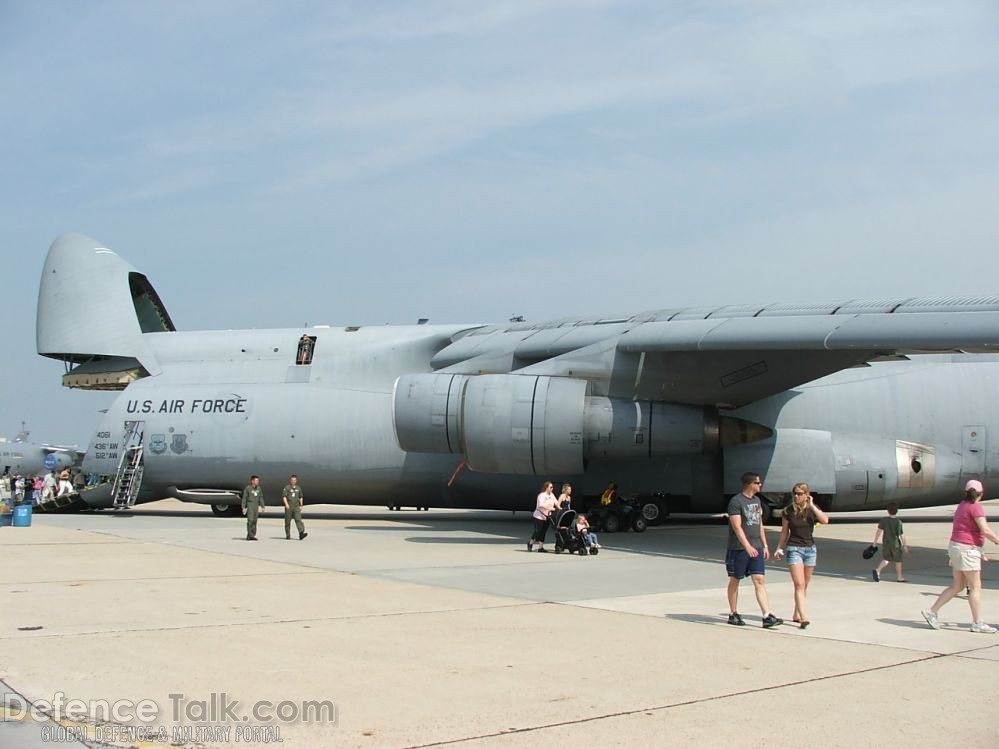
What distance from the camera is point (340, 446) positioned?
23.5 metres

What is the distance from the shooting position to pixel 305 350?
81.5ft

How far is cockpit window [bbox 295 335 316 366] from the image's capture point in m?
24.7

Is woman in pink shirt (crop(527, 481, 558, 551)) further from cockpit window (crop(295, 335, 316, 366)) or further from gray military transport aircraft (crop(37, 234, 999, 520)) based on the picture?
cockpit window (crop(295, 335, 316, 366))

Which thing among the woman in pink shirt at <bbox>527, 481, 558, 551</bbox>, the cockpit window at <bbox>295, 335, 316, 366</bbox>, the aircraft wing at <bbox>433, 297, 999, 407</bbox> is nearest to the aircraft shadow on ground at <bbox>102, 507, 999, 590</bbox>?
the woman in pink shirt at <bbox>527, 481, 558, 551</bbox>

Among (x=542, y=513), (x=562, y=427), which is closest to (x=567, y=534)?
(x=542, y=513)

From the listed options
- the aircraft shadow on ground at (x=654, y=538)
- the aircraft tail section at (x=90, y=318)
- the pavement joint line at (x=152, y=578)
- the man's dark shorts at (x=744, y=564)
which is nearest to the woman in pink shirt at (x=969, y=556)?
the man's dark shorts at (x=744, y=564)

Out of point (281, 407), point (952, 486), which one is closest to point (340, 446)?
point (281, 407)

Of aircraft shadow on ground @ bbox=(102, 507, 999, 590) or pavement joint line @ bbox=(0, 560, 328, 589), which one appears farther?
aircraft shadow on ground @ bbox=(102, 507, 999, 590)

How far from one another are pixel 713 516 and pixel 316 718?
2292 centimetres

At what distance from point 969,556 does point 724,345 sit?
281 inches

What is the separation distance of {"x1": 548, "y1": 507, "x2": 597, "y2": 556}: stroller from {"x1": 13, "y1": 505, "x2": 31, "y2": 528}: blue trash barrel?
11305 mm

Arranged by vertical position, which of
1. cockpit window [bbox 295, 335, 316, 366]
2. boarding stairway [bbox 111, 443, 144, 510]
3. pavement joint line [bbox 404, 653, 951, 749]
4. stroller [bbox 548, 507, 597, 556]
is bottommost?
pavement joint line [bbox 404, 653, 951, 749]

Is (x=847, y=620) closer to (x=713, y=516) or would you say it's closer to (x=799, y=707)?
(x=799, y=707)
